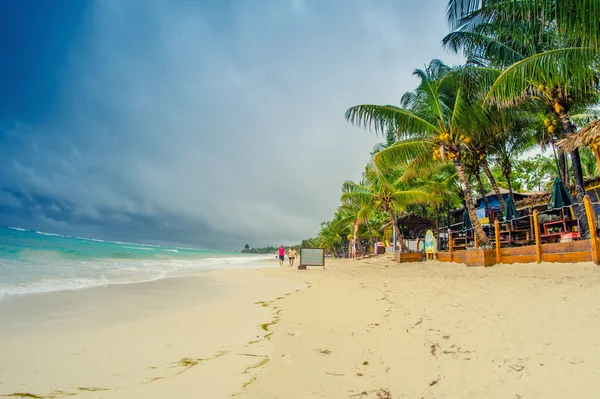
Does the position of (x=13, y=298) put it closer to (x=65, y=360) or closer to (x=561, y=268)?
(x=65, y=360)

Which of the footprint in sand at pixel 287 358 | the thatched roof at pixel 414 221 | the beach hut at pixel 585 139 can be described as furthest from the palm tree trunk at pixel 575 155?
the thatched roof at pixel 414 221

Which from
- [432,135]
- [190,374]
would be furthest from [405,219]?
[190,374]

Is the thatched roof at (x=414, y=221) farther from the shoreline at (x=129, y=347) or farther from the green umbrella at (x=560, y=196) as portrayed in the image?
the shoreline at (x=129, y=347)

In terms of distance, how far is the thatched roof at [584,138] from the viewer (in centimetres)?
730

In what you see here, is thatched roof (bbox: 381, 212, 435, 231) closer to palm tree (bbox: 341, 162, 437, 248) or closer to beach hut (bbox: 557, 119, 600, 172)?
palm tree (bbox: 341, 162, 437, 248)

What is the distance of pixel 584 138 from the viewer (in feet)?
24.8

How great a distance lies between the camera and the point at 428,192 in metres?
19.7

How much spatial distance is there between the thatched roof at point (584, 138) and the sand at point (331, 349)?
3.99m

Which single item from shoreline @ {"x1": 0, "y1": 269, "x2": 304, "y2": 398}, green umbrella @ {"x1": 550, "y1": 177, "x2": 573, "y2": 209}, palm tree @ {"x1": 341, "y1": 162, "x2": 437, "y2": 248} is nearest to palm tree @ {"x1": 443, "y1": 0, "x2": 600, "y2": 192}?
green umbrella @ {"x1": 550, "y1": 177, "x2": 573, "y2": 209}

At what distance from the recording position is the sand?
2.44 metres

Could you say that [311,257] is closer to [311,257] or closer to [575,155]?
[311,257]

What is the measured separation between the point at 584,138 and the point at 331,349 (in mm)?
8369

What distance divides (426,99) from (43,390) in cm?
1289

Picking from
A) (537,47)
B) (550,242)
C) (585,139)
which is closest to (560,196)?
(550,242)
